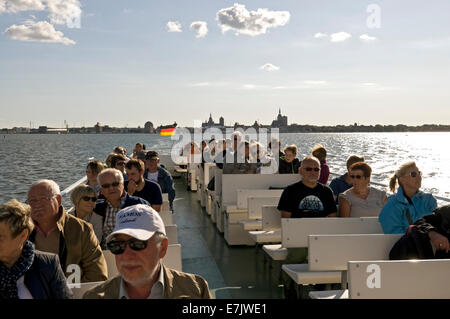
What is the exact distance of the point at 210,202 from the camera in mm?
9820

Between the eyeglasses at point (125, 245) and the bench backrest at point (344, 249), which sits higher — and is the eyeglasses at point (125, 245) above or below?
above

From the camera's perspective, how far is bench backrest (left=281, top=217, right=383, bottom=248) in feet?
16.3

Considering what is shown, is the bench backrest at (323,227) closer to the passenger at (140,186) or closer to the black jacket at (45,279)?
the passenger at (140,186)

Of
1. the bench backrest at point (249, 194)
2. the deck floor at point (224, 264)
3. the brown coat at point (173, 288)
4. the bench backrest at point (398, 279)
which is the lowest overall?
the deck floor at point (224, 264)

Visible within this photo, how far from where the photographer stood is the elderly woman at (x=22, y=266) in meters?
2.50

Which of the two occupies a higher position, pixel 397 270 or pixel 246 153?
pixel 246 153

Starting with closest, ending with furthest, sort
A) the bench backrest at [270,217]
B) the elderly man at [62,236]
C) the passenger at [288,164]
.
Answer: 1. the elderly man at [62,236]
2. the bench backrest at [270,217]
3. the passenger at [288,164]

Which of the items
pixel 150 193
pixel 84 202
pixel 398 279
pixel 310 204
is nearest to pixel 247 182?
pixel 150 193

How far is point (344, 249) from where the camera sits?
14.0 ft

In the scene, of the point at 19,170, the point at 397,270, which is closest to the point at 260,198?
the point at 397,270

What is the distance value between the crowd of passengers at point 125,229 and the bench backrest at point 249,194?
159cm

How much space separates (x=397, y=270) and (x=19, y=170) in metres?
45.7

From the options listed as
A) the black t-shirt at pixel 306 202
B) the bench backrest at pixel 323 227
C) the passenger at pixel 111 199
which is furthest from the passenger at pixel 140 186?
the bench backrest at pixel 323 227
